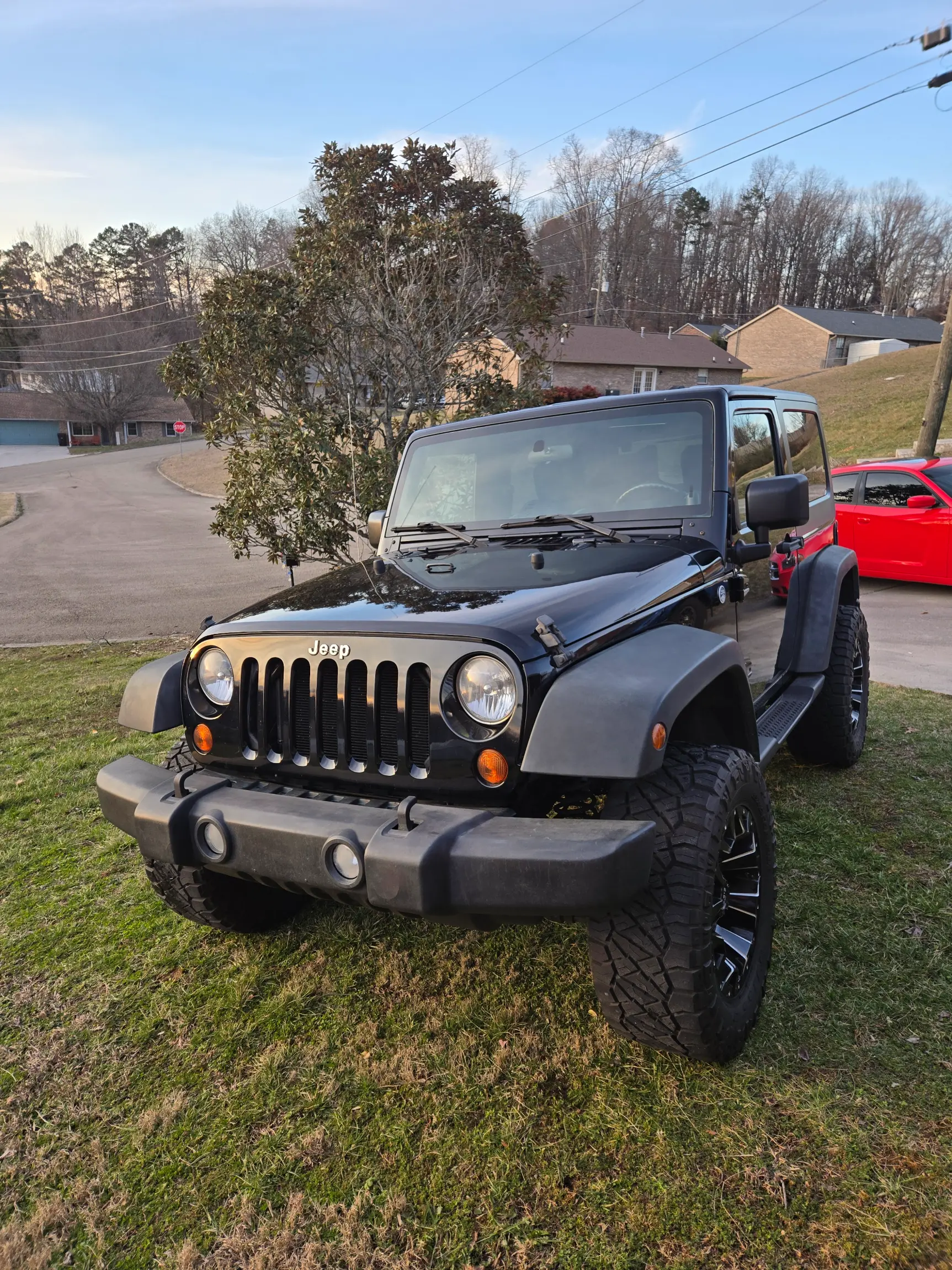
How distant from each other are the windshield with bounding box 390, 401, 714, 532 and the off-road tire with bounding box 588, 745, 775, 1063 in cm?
124

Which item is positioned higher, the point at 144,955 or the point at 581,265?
the point at 581,265

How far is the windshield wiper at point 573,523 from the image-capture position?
298cm

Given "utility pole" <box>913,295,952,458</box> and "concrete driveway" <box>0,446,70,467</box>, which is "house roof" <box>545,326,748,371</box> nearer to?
"utility pole" <box>913,295,952,458</box>

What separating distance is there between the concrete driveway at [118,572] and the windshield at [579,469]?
5.73 meters

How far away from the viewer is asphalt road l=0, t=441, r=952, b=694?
795cm

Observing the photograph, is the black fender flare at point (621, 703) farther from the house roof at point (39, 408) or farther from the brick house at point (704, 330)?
the house roof at point (39, 408)

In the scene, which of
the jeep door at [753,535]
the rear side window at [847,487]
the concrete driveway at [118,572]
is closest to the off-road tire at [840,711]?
the jeep door at [753,535]

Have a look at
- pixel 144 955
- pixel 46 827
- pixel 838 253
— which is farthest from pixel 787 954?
pixel 838 253

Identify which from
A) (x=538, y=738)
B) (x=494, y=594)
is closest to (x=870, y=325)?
(x=494, y=594)

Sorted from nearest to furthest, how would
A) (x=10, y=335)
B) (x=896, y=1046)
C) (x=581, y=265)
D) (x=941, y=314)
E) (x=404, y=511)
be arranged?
(x=896, y=1046), (x=404, y=511), (x=581, y=265), (x=10, y=335), (x=941, y=314)

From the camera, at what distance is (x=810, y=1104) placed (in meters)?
2.16

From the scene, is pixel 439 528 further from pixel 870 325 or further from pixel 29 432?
pixel 29 432

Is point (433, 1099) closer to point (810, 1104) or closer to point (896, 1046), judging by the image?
point (810, 1104)

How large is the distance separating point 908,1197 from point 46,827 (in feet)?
13.0
